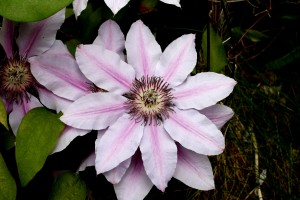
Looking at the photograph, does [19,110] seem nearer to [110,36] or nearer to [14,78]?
[14,78]

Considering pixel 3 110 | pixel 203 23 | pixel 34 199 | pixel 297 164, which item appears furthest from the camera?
pixel 297 164

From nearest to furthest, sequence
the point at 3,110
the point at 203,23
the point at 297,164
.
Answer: the point at 3,110
the point at 203,23
the point at 297,164

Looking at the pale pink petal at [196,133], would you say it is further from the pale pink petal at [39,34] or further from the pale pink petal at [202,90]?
the pale pink petal at [39,34]

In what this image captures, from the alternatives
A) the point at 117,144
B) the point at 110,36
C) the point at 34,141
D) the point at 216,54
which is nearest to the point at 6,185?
the point at 34,141

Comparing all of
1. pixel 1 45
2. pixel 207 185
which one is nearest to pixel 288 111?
pixel 207 185

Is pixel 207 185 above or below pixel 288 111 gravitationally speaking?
above

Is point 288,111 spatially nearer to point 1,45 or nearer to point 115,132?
point 115,132

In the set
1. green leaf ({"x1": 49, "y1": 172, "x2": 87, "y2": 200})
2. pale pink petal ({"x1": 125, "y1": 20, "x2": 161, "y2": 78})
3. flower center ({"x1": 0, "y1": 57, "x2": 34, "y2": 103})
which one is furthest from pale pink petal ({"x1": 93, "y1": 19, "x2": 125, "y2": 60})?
green leaf ({"x1": 49, "y1": 172, "x2": 87, "y2": 200})
